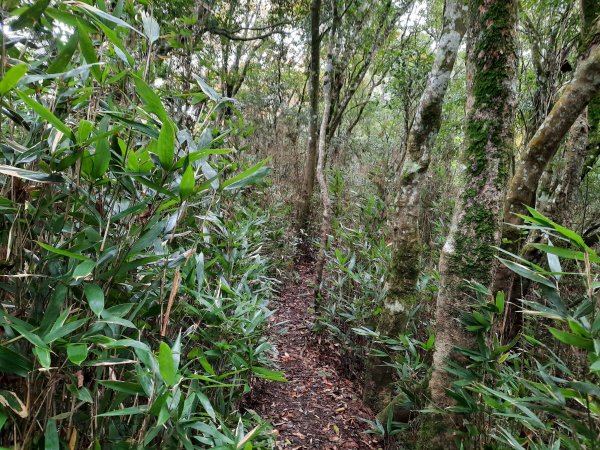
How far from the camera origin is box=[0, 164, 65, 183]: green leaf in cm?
72

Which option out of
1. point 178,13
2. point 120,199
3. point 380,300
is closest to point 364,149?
point 178,13

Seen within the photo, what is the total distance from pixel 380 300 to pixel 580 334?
218 cm

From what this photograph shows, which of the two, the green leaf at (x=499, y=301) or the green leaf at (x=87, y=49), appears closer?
the green leaf at (x=87, y=49)

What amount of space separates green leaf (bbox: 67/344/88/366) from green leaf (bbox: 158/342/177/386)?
0.16 metres

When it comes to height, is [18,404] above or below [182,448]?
above

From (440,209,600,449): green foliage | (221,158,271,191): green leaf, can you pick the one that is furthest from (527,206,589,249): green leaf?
(221,158,271,191): green leaf

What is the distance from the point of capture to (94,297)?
851 millimetres

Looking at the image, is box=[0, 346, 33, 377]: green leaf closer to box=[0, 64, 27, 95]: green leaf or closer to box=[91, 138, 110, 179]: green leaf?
box=[91, 138, 110, 179]: green leaf

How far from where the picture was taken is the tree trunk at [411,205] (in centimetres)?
256

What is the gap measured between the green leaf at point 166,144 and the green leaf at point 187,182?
0.17 feet

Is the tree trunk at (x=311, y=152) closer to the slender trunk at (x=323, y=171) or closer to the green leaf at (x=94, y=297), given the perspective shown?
the slender trunk at (x=323, y=171)

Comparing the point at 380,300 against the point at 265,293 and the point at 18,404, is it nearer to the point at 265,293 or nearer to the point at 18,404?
the point at 265,293

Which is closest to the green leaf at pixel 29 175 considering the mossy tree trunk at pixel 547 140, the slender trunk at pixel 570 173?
the mossy tree trunk at pixel 547 140

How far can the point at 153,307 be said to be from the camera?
3.95ft
